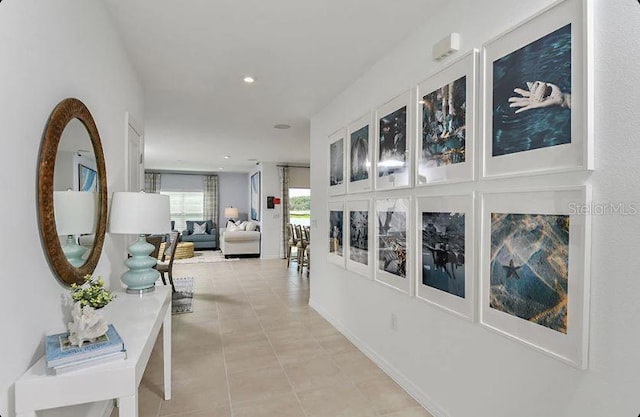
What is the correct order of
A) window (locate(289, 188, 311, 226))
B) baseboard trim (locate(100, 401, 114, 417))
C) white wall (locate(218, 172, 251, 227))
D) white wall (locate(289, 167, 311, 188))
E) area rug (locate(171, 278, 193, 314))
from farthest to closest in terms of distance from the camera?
white wall (locate(218, 172, 251, 227)) < window (locate(289, 188, 311, 226)) < white wall (locate(289, 167, 311, 188)) < area rug (locate(171, 278, 193, 314)) < baseboard trim (locate(100, 401, 114, 417))

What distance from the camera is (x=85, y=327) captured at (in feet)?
4.39

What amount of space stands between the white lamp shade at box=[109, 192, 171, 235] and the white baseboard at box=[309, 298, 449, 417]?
2015 millimetres

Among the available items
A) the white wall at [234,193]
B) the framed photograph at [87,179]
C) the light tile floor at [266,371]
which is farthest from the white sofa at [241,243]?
the framed photograph at [87,179]

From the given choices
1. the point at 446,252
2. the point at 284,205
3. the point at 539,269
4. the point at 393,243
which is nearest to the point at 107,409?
the point at 393,243

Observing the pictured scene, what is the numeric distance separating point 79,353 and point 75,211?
0.74 metres

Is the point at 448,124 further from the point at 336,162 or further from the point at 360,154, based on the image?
the point at 336,162

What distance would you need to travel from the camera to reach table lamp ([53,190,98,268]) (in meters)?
1.52

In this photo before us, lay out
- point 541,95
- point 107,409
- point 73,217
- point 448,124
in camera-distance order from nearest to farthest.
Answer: point 541,95
point 73,217
point 448,124
point 107,409

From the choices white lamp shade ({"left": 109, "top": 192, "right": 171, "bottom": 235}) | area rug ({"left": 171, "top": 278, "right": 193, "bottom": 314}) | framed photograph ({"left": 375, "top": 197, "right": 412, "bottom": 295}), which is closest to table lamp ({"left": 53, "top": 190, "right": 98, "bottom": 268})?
white lamp shade ({"left": 109, "top": 192, "right": 171, "bottom": 235})

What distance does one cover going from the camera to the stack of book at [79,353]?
121 cm

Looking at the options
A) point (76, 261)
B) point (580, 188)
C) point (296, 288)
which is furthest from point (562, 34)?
point (296, 288)

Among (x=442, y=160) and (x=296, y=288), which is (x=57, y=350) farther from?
(x=296, y=288)

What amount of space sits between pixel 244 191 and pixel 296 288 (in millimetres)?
7086

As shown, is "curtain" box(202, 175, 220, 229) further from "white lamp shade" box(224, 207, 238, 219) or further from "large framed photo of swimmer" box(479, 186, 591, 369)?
"large framed photo of swimmer" box(479, 186, 591, 369)
